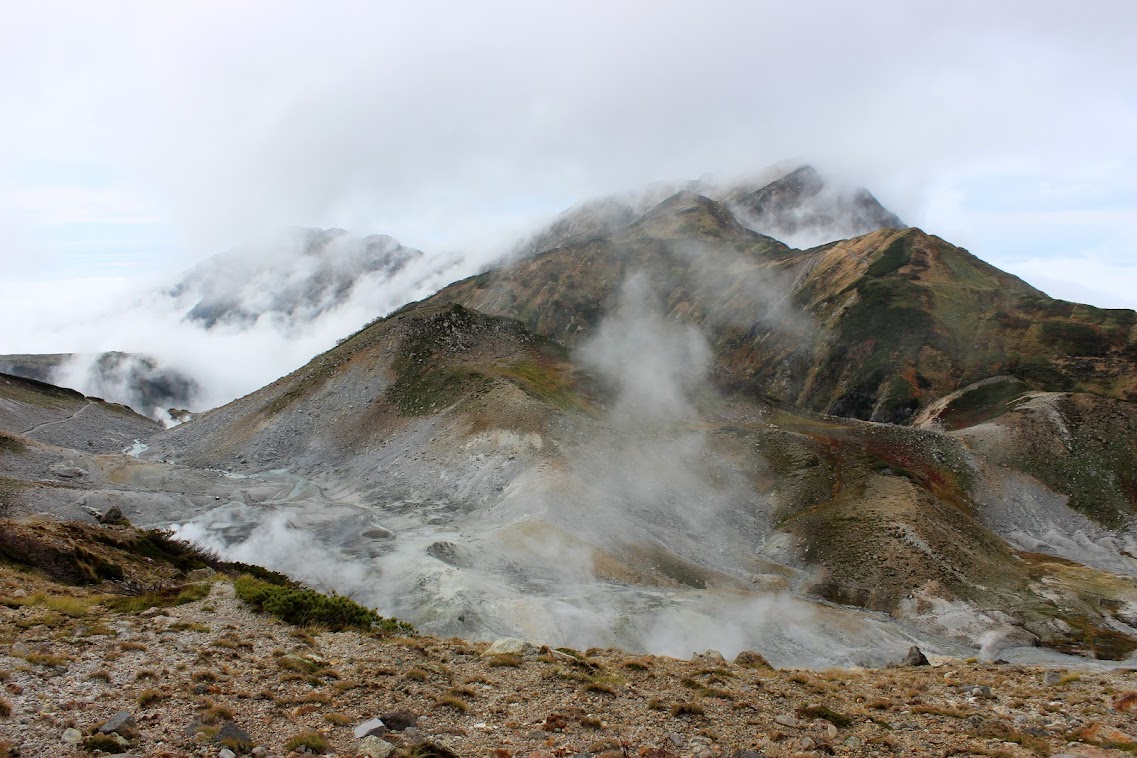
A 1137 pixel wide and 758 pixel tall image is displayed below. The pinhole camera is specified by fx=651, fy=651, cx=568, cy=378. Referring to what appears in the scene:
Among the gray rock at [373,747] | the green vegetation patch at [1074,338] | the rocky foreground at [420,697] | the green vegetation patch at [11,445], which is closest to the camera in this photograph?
the gray rock at [373,747]

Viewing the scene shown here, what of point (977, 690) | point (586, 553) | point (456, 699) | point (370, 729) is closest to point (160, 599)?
point (456, 699)

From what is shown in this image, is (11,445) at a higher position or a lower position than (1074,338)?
lower

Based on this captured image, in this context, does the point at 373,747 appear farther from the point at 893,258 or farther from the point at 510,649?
the point at 893,258

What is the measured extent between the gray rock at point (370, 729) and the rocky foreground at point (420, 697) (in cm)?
8

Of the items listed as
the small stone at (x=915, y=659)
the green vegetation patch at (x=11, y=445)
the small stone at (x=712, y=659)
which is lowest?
the small stone at (x=915, y=659)

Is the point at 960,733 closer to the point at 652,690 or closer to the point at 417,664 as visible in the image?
the point at 652,690

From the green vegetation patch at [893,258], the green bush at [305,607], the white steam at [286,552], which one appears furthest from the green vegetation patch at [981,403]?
the green bush at [305,607]

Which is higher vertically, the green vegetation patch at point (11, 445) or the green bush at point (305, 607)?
the green vegetation patch at point (11, 445)

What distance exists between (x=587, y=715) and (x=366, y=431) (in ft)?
215

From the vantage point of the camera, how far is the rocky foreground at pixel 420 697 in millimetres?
12945

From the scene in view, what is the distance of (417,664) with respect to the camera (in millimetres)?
18578

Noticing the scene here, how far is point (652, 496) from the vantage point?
63.4 m

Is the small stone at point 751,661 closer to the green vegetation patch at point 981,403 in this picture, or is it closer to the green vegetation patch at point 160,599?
the green vegetation patch at point 160,599

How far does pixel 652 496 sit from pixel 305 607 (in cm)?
4476
